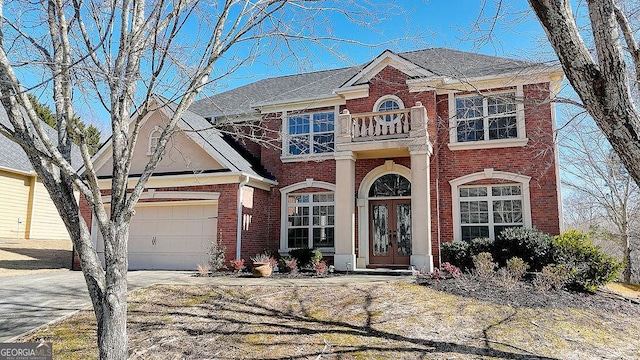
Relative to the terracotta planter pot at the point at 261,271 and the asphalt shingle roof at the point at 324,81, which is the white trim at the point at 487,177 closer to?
the asphalt shingle roof at the point at 324,81

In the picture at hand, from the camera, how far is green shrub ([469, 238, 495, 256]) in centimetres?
1244

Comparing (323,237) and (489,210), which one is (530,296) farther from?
(323,237)

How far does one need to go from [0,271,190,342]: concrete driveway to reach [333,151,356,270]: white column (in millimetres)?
4625


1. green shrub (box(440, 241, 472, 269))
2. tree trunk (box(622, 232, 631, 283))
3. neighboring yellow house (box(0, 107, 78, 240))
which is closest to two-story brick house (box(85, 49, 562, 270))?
green shrub (box(440, 241, 472, 269))

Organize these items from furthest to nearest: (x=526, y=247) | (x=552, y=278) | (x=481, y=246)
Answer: (x=481, y=246), (x=526, y=247), (x=552, y=278)

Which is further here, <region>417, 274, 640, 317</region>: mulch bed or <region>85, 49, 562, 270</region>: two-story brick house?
<region>85, 49, 562, 270</region>: two-story brick house

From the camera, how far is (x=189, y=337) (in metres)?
7.35

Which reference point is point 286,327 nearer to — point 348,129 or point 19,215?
point 348,129

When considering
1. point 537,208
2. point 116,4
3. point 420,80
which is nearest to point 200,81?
point 116,4

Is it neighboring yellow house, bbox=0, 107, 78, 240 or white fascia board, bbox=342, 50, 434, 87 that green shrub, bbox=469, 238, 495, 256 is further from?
neighboring yellow house, bbox=0, 107, 78, 240

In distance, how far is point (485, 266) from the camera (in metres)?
10.8

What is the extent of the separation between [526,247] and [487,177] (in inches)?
120

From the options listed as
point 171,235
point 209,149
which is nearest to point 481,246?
point 209,149

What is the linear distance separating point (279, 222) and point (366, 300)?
7808mm
